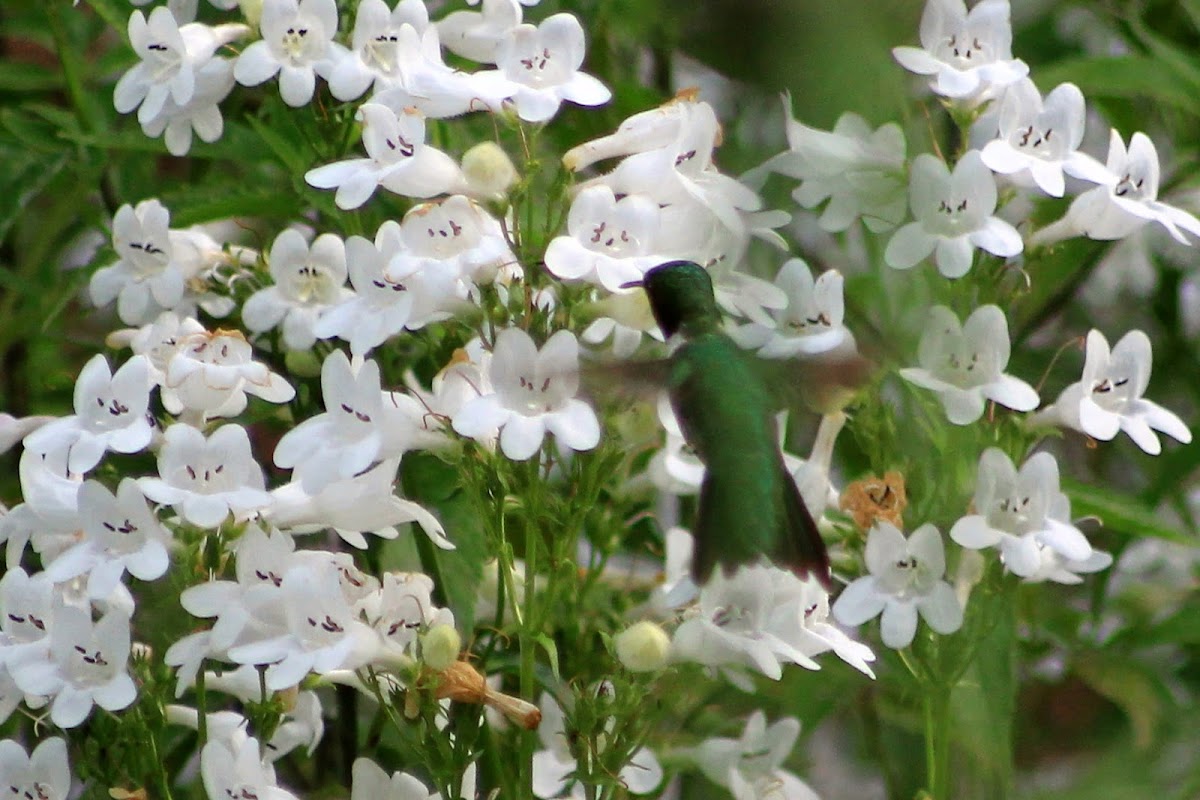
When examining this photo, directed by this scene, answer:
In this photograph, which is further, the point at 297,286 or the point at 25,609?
the point at 297,286

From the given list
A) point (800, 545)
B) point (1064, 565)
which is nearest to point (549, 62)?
point (800, 545)

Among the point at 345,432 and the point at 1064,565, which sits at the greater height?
the point at 345,432

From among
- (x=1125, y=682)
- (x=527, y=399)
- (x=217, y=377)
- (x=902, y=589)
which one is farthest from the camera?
(x=1125, y=682)

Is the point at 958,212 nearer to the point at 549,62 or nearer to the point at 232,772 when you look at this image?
the point at 549,62

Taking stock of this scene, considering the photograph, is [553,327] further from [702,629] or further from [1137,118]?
[1137,118]

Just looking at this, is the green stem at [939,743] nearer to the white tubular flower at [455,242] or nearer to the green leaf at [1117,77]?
the white tubular flower at [455,242]

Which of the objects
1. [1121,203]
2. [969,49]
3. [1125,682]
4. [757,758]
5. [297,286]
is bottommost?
[1125,682]

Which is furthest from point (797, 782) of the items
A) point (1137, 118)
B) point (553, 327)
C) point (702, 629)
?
point (1137, 118)

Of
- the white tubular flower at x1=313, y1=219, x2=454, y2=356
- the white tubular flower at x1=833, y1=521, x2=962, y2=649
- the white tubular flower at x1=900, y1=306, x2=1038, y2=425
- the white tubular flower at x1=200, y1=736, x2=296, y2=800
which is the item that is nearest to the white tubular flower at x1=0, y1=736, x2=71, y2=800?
the white tubular flower at x1=200, y1=736, x2=296, y2=800

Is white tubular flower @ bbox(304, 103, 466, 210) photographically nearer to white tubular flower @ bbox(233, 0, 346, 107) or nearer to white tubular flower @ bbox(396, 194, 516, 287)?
white tubular flower @ bbox(396, 194, 516, 287)
